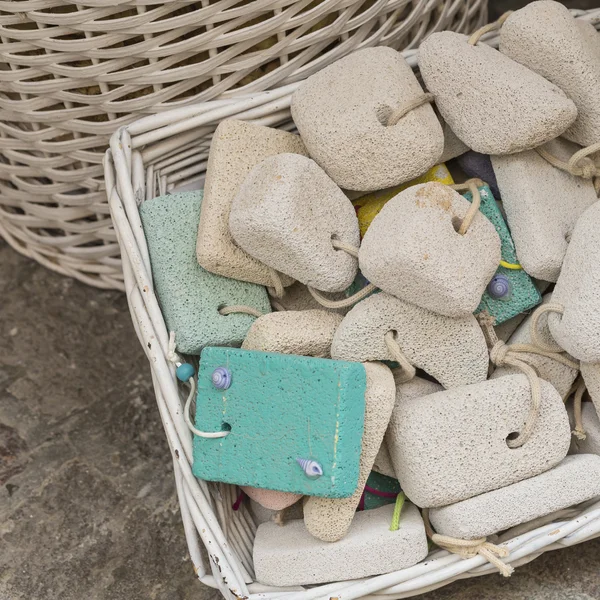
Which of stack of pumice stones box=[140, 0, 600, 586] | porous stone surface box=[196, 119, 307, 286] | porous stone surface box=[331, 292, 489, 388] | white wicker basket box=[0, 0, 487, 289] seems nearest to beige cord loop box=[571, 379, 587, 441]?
stack of pumice stones box=[140, 0, 600, 586]

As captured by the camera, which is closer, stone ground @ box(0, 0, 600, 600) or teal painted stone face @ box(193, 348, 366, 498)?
teal painted stone face @ box(193, 348, 366, 498)

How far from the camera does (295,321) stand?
90cm

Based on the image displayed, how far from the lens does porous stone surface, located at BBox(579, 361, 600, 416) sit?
34.1 inches

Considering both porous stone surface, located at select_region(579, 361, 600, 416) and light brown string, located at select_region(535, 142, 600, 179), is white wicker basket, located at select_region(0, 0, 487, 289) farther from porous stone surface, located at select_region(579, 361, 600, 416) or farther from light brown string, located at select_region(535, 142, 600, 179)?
porous stone surface, located at select_region(579, 361, 600, 416)

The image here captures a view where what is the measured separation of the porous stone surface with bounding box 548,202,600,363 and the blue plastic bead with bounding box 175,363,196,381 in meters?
0.36

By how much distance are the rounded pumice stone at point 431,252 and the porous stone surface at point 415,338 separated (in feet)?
0.07

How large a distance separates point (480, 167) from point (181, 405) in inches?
16.7

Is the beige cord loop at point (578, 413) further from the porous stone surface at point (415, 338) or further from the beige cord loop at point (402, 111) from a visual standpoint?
the beige cord loop at point (402, 111)

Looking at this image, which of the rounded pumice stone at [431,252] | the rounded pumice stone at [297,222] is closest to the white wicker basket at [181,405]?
the rounded pumice stone at [297,222]

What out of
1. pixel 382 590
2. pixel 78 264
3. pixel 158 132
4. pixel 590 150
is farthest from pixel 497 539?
pixel 78 264

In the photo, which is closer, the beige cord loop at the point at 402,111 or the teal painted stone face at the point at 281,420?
the teal painted stone face at the point at 281,420

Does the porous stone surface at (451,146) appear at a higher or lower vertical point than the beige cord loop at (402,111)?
lower

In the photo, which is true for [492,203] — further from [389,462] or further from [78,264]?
[78,264]

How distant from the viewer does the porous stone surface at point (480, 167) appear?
99 centimetres
